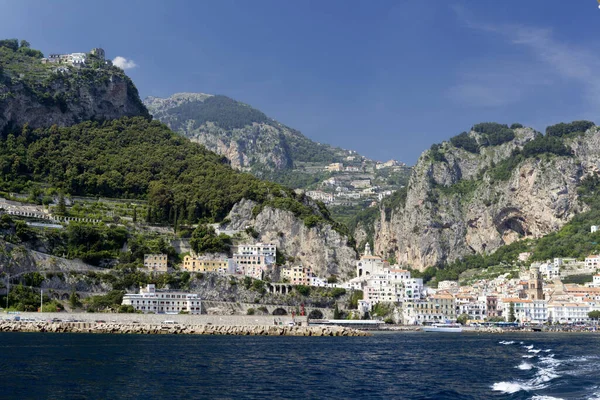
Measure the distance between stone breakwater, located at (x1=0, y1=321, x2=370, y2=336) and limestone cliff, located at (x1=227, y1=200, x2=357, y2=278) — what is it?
2812 centimetres

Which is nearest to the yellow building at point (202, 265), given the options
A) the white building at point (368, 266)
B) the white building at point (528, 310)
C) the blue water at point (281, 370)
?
the white building at point (368, 266)

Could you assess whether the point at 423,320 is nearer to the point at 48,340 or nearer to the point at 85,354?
the point at 48,340

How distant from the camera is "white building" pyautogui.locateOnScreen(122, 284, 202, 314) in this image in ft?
301

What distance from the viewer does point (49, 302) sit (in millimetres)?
86250

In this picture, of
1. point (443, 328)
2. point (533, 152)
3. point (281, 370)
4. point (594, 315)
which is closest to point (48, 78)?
point (443, 328)

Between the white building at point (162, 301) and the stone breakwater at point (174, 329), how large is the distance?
10369mm

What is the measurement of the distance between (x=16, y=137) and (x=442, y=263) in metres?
102

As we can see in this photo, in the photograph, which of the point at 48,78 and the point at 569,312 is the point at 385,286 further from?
the point at 48,78

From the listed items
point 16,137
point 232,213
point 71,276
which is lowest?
point 71,276

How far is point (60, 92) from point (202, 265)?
53579 millimetres

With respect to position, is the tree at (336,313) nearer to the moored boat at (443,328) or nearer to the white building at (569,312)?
the moored boat at (443,328)

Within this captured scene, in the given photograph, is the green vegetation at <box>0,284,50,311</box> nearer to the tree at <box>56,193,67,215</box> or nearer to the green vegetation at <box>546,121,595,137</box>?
the tree at <box>56,193,67,215</box>

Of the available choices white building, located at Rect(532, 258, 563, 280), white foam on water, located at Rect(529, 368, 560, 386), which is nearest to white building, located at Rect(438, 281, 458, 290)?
white building, located at Rect(532, 258, 563, 280)

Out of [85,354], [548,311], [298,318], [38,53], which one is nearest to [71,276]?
[298,318]
